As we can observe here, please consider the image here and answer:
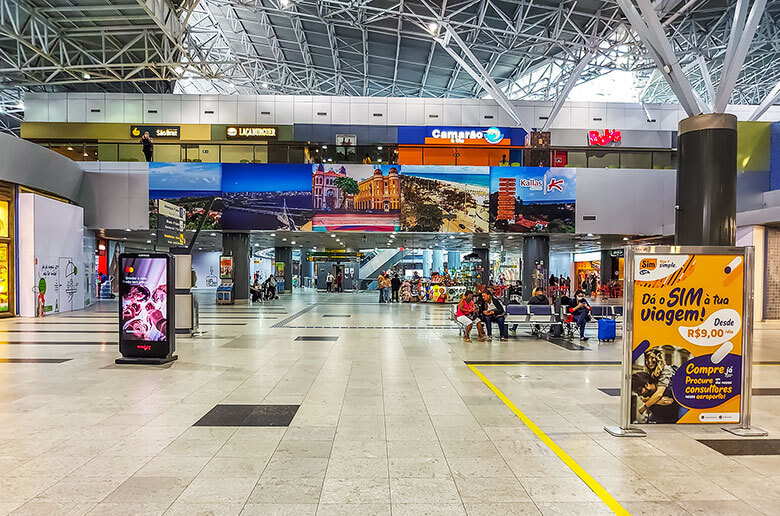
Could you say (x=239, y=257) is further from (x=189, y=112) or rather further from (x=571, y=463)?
(x=571, y=463)

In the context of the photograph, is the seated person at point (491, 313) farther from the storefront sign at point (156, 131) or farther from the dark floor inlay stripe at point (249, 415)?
the storefront sign at point (156, 131)

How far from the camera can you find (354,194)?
24.0 m

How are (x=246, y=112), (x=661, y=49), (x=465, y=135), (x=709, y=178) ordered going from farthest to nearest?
(x=246, y=112)
(x=465, y=135)
(x=661, y=49)
(x=709, y=178)

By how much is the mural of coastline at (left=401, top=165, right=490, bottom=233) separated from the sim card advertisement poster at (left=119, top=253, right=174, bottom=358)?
1670 cm

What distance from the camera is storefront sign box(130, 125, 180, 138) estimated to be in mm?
25781

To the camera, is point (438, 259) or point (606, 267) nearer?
point (438, 259)

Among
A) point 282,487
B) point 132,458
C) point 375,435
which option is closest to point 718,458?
point 375,435

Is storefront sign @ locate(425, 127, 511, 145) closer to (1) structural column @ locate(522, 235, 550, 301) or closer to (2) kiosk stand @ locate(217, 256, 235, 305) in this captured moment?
(1) structural column @ locate(522, 235, 550, 301)

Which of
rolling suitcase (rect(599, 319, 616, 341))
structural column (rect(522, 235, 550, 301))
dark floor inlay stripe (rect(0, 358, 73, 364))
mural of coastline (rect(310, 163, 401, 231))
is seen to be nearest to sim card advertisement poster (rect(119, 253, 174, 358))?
dark floor inlay stripe (rect(0, 358, 73, 364))

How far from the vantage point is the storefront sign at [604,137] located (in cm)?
2694

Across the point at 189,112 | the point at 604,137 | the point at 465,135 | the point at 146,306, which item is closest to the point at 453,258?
the point at 465,135

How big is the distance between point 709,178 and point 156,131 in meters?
27.0

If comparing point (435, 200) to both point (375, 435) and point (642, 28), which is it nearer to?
point (642, 28)

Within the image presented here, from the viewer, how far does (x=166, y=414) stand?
556 centimetres
